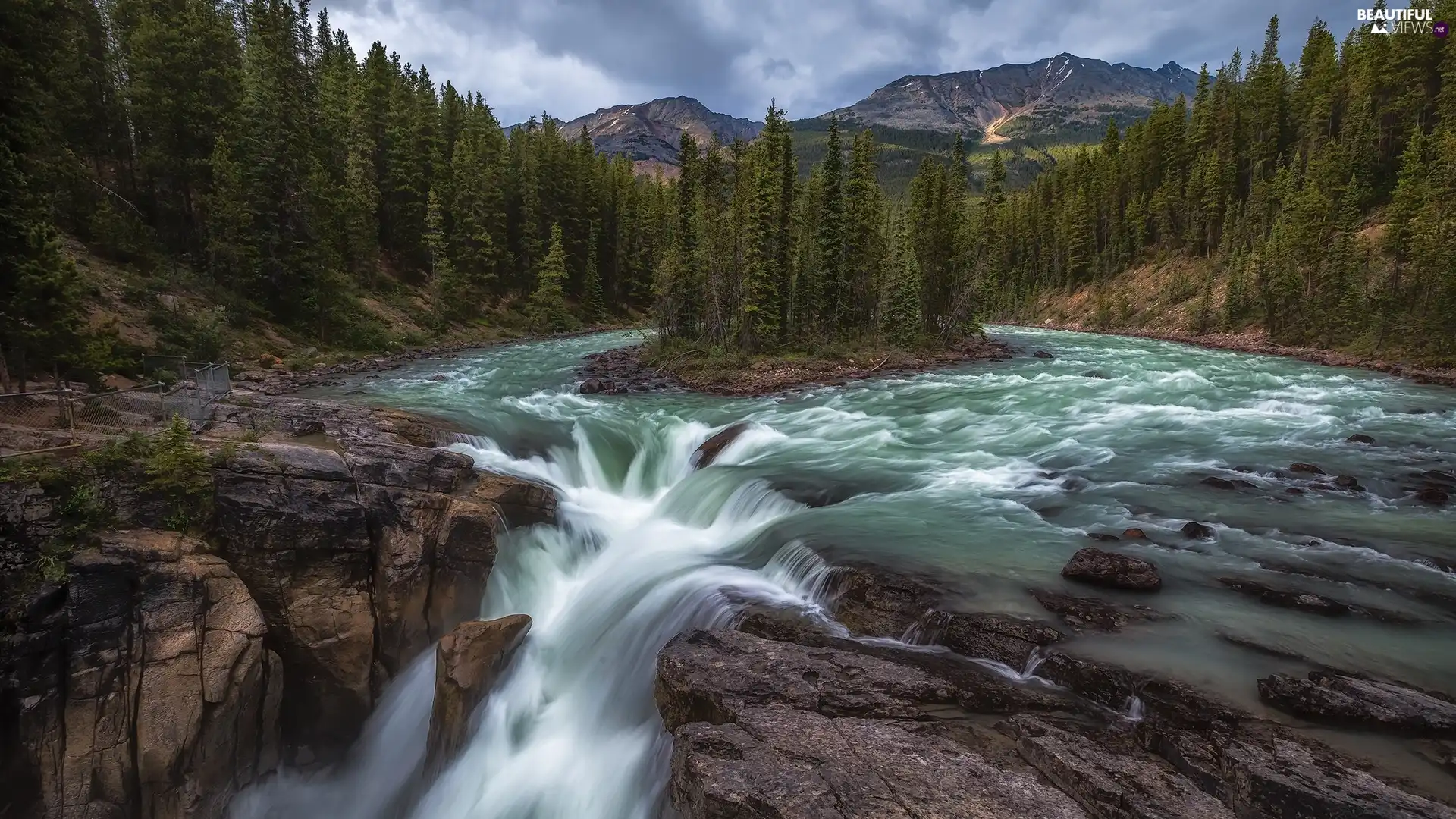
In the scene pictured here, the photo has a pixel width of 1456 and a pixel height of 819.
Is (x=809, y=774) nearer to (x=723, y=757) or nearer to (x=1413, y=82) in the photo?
(x=723, y=757)

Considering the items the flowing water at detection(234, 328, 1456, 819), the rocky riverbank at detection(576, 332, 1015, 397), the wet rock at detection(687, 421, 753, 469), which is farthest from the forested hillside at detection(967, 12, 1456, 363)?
the wet rock at detection(687, 421, 753, 469)

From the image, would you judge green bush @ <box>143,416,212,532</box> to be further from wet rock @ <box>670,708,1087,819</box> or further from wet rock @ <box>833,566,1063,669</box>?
wet rock @ <box>833,566,1063,669</box>

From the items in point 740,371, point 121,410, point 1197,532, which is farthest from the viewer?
point 740,371

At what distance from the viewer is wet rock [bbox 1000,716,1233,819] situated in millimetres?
5848

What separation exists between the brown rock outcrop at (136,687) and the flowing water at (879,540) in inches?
51.1

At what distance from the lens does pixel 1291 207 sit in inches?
2286

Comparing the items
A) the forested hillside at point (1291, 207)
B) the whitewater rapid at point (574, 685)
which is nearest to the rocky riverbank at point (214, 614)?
the whitewater rapid at point (574, 685)

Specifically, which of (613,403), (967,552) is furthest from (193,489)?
(613,403)

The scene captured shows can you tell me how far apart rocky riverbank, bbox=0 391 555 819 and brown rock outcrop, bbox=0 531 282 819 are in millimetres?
21

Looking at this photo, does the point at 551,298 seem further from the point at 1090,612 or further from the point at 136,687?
the point at 1090,612

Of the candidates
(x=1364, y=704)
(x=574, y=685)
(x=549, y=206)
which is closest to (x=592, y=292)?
(x=549, y=206)

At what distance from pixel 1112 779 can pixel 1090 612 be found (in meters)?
3.96

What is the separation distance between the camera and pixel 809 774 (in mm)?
6359

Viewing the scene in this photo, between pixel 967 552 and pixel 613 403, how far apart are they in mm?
19974
